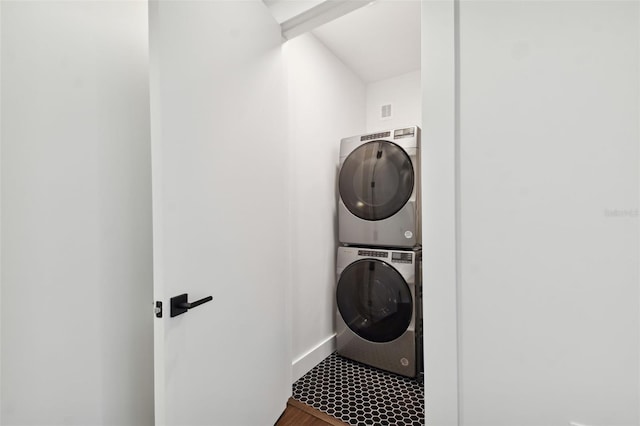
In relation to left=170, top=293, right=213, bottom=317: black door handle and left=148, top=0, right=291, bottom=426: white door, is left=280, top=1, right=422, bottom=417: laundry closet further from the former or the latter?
left=170, top=293, right=213, bottom=317: black door handle

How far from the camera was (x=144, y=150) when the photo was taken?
1.14 metres

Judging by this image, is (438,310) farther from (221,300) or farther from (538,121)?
(221,300)

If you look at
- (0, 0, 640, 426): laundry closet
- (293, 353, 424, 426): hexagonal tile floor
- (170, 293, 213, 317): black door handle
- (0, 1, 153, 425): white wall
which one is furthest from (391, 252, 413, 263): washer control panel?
(0, 1, 153, 425): white wall

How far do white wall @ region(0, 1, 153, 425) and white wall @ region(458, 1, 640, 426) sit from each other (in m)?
1.23

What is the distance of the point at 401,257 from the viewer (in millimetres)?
2070

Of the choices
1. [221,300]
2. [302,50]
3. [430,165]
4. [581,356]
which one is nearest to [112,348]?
[221,300]

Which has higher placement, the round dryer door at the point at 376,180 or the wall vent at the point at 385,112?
the wall vent at the point at 385,112

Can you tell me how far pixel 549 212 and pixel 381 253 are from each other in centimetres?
127

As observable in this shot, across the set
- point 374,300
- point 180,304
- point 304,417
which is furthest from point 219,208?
point 374,300

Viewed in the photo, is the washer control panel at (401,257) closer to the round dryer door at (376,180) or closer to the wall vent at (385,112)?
the round dryer door at (376,180)

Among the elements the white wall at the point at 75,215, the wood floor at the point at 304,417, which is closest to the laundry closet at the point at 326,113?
the wood floor at the point at 304,417

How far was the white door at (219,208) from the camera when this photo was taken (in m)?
0.98

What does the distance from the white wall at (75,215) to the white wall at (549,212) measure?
4.03 feet

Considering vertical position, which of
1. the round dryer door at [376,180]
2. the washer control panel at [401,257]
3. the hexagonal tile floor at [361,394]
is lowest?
the hexagonal tile floor at [361,394]
